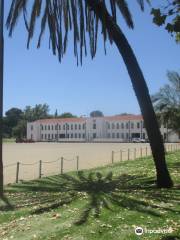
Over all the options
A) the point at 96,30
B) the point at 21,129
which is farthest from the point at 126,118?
the point at 96,30

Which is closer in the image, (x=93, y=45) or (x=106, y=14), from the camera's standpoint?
(x=106, y=14)

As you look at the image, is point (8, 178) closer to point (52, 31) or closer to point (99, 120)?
point (52, 31)

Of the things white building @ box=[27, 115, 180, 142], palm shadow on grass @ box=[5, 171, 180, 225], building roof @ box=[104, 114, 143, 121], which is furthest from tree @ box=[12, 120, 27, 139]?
palm shadow on grass @ box=[5, 171, 180, 225]

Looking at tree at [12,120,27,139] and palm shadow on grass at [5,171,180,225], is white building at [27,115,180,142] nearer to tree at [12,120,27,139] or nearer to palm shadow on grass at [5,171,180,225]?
tree at [12,120,27,139]

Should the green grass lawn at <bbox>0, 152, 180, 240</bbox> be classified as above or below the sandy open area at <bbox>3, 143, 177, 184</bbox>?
below

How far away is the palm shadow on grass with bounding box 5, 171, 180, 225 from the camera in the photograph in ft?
36.9

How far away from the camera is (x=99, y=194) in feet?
44.3

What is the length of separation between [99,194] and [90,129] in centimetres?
14250

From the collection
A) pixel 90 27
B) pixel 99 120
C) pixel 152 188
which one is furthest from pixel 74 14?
pixel 99 120

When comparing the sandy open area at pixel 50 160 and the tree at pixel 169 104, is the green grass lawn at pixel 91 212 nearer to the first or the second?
the sandy open area at pixel 50 160

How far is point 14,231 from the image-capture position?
377 inches

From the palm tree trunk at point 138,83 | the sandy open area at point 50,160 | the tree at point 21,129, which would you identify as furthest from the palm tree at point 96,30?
the tree at point 21,129

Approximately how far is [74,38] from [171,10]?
37.5 ft

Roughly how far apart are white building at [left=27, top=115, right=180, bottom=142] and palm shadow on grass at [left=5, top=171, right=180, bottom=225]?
404ft
